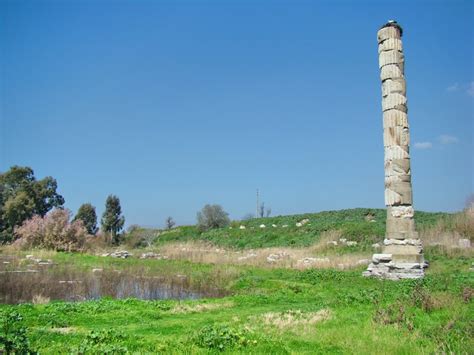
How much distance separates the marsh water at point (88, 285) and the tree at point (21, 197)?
21.6 metres

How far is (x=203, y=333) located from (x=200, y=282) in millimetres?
11611

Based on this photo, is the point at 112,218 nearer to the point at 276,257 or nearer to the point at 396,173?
the point at 276,257

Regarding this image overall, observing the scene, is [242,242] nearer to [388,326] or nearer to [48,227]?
[48,227]

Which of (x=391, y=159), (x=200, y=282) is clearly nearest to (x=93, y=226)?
(x=200, y=282)

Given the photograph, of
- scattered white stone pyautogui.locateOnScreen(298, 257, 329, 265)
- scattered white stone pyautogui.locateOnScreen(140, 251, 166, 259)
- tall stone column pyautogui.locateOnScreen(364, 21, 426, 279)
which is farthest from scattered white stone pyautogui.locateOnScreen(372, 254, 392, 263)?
scattered white stone pyautogui.locateOnScreen(140, 251, 166, 259)

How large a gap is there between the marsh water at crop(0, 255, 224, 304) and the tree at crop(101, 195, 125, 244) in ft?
83.2

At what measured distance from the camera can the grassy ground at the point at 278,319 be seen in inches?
287

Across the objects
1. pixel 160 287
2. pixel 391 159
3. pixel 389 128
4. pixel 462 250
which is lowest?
pixel 160 287

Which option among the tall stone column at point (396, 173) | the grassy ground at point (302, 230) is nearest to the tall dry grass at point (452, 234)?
the grassy ground at point (302, 230)

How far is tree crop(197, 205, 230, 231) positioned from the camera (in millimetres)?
57344

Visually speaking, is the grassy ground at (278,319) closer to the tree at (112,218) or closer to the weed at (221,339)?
the weed at (221,339)

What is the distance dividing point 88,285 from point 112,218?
3077cm

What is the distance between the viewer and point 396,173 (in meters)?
19.2

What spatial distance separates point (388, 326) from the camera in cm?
880
